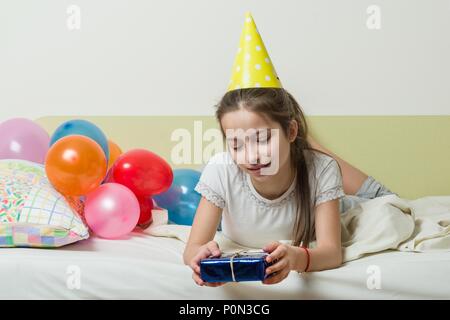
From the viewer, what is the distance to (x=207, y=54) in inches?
80.0

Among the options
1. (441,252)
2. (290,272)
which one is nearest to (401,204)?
(441,252)

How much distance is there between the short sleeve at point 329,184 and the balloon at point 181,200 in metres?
0.44

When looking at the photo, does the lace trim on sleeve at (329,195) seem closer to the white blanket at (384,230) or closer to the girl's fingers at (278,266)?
the white blanket at (384,230)

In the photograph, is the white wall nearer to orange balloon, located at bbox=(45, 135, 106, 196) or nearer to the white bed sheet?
orange balloon, located at bbox=(45, 135, 106, 196)

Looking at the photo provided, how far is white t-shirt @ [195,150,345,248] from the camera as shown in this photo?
1355 millimetres

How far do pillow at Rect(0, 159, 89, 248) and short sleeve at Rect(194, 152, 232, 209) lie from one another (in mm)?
284

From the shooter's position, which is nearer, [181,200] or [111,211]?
[111,211]

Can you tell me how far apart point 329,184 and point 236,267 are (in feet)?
1.22

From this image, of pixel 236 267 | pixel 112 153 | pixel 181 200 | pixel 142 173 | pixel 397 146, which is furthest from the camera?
pixel 397 146

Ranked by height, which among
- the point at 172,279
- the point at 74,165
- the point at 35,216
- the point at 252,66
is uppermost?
the point at 252,66

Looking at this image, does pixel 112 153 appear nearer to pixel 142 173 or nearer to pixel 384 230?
pixel 142 173

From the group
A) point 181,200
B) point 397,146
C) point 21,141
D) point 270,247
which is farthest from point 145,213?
point 397,146

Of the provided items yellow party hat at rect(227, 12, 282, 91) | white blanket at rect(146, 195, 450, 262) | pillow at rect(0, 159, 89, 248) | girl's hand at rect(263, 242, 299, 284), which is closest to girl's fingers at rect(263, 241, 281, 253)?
girl's hand at rect(263, 242, 299, 284)

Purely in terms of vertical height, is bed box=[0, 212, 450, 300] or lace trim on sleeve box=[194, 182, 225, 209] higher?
lace trim on sleeve box=[194, 182, 225, 209]
